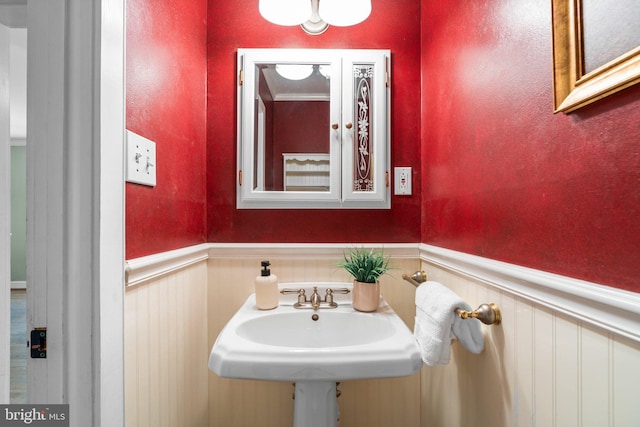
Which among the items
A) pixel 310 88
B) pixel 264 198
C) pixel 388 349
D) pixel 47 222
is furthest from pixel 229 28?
pixel 388 349

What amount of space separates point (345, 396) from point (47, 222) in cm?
116

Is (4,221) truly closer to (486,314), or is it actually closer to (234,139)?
(234,139)

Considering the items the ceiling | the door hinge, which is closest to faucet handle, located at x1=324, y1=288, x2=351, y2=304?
the door hinge

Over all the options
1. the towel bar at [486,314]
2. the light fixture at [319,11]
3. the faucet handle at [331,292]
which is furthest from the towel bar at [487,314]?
the light fixture at [319,11]

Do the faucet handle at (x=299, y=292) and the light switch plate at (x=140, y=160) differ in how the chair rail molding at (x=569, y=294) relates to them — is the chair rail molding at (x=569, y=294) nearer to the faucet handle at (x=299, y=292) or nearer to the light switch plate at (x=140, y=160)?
the faucet handle at (x=299, y=292)

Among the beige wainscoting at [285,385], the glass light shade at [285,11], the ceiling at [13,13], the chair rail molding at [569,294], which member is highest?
the glass light shade at [285,11]

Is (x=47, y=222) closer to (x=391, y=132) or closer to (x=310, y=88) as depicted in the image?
(x=310, y=88)

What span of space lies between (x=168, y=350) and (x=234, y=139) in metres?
0.79

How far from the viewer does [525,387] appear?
26.1 inches

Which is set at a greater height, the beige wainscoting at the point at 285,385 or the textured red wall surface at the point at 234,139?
the textured red wall surface at the point at 234,139

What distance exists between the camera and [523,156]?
0.67m

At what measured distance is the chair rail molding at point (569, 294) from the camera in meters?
0.43

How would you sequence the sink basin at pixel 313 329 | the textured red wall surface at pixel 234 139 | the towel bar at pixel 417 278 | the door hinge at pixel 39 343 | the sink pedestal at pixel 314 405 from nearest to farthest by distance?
the door hinge at pixel 39 343 → the sink pedestal at pixel 314 405 → the sink basin at pixel 313 329 → the towel bar at pixel 417 278 → the textured red wall surface at pixel 234 139

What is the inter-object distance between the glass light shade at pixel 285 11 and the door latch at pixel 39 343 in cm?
115
